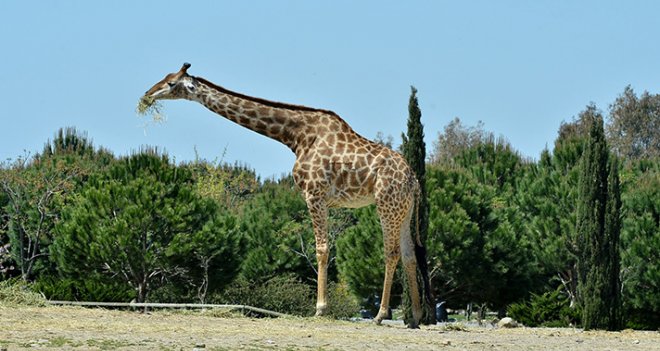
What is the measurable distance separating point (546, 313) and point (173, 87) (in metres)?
10.7

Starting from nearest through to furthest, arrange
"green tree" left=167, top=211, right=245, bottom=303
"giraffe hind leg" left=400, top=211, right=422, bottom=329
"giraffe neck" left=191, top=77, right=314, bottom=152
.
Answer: "giraffe hind leg" left=400, top=211, right=422, bottom=329 < "giraffe neck" left=191, top=77, right=314, bottom=152 < "green tree" left=167, top=211, right=245, bottom=303

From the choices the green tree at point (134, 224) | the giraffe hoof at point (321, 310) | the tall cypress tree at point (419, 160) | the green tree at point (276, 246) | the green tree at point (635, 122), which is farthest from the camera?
the green tree at point (635, 122)

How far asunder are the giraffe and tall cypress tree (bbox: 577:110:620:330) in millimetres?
3608

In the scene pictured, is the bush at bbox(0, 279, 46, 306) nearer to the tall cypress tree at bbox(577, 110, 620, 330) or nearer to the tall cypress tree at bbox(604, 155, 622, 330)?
the tall cypress tree at bbox(577, 110, 620, 330)

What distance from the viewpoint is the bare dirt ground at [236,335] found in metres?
12.6

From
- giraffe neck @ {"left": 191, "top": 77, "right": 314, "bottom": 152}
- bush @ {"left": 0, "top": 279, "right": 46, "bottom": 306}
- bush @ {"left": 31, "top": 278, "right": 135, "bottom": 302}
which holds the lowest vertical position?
bush @ {"left": 0, "top": 279, "right": 46, "bottom": 306}

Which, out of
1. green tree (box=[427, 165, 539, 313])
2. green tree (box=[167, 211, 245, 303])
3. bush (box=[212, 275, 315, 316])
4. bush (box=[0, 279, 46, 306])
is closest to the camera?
bush (box=[0, 279, 46, 306])

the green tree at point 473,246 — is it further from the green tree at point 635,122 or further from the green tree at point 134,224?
the green tree at point 635,122

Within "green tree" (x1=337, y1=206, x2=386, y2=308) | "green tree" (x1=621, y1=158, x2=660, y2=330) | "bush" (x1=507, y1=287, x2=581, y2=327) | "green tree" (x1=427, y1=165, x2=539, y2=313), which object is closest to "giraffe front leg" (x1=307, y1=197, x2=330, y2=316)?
"bush" (x1=507, y1=287, x2=581, y2=327)

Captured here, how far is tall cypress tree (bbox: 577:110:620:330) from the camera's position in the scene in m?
20.2

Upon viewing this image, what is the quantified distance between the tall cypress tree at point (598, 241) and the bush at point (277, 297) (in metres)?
6.36

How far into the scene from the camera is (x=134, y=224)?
1016 inches

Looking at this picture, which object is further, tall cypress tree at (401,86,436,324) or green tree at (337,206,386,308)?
green tree at (337,206,386,308)

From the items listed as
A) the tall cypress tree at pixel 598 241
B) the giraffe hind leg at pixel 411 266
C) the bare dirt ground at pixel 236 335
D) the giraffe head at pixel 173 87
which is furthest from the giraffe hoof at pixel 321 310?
the tall cypress tree at pixel 598 241
